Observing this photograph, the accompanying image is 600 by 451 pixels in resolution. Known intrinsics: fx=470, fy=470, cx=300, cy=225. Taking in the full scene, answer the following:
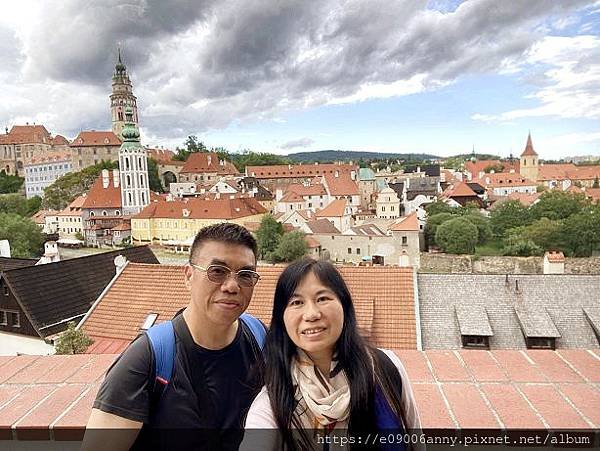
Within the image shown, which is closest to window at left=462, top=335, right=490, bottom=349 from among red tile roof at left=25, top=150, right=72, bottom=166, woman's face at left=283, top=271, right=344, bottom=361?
woman's face at left=283, top=271, right=344, bottom=361

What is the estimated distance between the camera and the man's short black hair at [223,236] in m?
1.39

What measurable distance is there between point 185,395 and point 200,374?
7 centimetres

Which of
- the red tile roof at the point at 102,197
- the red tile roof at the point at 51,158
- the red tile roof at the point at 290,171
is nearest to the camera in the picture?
the red tile roof at the point at 102,197

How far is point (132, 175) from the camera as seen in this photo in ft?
154

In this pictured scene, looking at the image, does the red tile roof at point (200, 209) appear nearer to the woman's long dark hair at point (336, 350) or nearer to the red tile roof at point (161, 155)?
the red tile roof at point (161, 155)

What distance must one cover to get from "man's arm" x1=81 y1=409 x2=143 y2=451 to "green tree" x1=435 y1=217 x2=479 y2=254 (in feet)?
100

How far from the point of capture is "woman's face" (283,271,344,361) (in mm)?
1219

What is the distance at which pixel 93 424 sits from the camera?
112cm

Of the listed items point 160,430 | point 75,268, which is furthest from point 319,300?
point 75,268

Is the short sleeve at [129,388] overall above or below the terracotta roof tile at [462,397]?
→ above

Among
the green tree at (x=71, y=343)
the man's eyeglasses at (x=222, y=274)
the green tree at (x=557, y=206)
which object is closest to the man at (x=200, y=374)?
the man's eyeglasses at (x=222, y=274)

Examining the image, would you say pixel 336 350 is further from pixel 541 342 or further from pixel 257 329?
pixel 541 342

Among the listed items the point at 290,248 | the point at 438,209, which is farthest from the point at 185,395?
the point at 438,209

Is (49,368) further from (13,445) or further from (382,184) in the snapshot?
(382,184)
